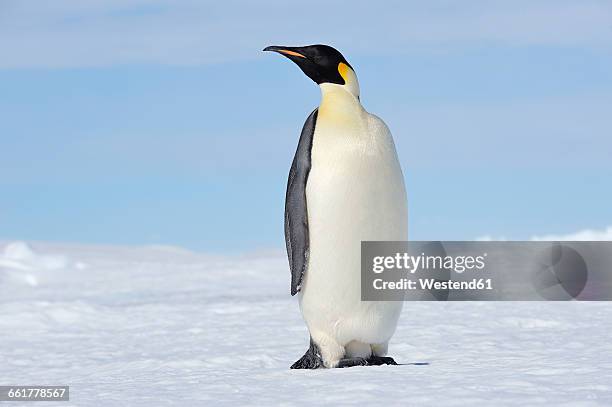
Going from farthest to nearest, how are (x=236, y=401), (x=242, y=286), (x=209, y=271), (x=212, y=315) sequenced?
1. (x=209, y=271)
2. (x=242, y=286)
3. (x=212, y=315)
4. (x=236, y=401)

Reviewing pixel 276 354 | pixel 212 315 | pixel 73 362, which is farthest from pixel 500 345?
pixel 212 315

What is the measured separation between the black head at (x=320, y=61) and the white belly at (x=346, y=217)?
0.22 meters

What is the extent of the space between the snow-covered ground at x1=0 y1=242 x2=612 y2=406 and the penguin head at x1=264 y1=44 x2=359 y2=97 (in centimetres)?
159

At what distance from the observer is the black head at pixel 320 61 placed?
5141mm

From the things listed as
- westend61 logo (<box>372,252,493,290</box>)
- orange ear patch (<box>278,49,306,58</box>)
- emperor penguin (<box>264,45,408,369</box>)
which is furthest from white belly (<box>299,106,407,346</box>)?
orange ear patch (<box>278,49,306,58</box>)

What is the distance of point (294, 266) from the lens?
16.4ft

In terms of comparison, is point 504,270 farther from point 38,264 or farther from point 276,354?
point 38,264

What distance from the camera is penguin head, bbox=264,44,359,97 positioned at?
5145mm

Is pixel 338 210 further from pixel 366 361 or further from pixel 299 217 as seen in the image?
pixel 366 361

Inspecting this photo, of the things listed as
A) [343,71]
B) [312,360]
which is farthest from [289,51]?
[312,360]

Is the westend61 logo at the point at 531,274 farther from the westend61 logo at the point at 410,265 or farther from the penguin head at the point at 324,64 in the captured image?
the penguin head at the point at 324,64

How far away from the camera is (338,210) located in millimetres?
4926

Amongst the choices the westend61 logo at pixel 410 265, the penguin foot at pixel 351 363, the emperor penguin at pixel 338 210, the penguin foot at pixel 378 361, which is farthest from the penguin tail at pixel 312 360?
the westend61 logo at pixel 410 265

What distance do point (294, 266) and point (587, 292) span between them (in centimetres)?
644
